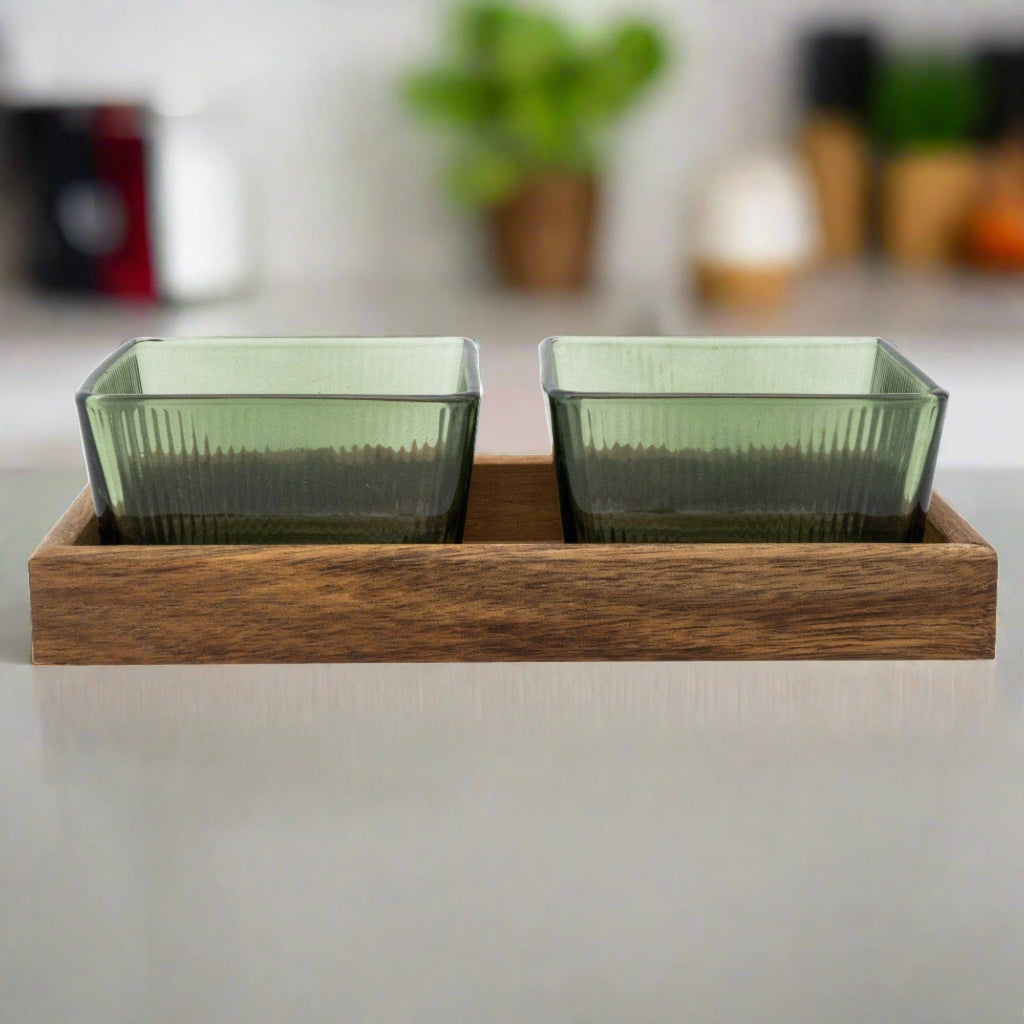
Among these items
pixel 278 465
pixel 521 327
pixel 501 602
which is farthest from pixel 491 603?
pixel 521 327

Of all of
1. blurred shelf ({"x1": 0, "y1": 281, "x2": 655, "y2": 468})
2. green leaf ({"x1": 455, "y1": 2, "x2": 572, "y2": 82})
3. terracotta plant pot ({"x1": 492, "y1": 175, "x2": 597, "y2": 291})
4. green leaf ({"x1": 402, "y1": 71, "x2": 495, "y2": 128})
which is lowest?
blurred shelf ({"x1": 0, "y1": 281, "x2": 655, "y2": 468})

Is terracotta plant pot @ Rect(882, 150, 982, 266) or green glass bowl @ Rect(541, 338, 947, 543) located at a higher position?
green glass bowl @ Rect(541, 338, 947, 543)

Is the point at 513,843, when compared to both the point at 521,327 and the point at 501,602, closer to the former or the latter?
the point at 501,602

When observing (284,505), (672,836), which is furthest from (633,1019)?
(284,505)

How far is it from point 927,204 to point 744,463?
176 centimetres

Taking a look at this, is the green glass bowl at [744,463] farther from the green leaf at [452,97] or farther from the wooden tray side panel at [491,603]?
the green leaf at [452,97]

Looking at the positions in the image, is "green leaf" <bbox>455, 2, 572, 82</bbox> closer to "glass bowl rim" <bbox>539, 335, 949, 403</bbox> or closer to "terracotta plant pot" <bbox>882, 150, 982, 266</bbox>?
"terracotta plant pot" <bbox>882, 150, 982, 266</bbox>

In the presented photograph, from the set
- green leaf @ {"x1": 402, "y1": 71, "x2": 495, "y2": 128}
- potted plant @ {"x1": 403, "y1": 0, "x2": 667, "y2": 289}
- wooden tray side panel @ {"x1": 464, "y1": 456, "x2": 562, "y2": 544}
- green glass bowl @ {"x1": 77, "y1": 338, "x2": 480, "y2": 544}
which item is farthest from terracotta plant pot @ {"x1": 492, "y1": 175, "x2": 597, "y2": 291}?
green glass bowl @ {"x1": 77, "y1": 338, "x2": 480, "y2": 544}

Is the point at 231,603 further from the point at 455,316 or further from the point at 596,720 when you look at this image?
the point at 455,316

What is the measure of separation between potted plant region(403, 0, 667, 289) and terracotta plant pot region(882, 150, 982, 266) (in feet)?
1.38

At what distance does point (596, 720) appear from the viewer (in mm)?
587

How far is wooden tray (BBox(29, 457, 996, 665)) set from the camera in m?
0.64

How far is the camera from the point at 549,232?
7.16 feet

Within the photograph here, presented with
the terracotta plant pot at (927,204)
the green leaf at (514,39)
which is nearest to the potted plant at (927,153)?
the terracotta plant pot at (927,204)
